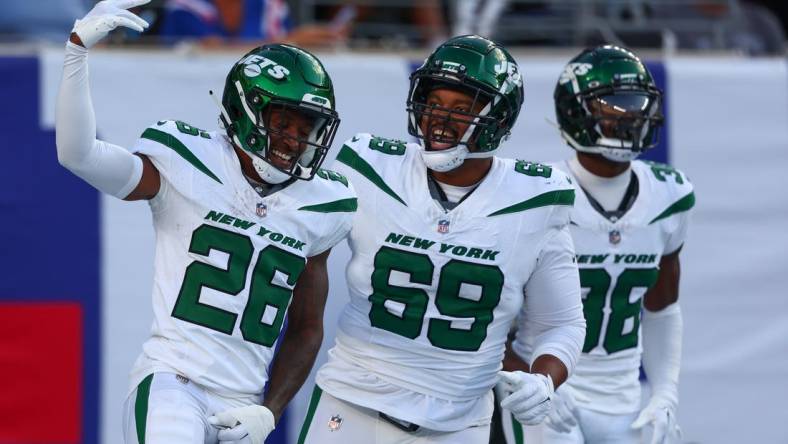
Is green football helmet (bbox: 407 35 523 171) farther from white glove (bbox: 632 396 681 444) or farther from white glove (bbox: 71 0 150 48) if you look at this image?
white glove (bbox: 632 396 681 444)

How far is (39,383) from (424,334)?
1.63 m

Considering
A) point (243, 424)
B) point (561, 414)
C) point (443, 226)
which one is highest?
point (443, 226)

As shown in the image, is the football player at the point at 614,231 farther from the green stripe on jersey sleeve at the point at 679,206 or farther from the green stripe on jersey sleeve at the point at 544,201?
the green stripe on jersey sleeve at the point at 544,201

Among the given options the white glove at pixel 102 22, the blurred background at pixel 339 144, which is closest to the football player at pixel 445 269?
the white glove at pixel 102 22

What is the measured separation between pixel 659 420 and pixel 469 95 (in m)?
1.22

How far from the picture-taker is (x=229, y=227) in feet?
10.6

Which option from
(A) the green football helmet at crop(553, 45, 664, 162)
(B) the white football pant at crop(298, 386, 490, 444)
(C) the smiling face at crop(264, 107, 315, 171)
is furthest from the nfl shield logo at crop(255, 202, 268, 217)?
(A) the green football helmet at crop(553, 45, 664, 162)

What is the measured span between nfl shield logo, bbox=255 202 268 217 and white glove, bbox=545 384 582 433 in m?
1.01

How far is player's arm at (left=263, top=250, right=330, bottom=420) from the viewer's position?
3.45m

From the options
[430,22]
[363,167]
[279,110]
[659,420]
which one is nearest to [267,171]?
[279,110]

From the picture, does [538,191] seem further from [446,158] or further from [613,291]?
[613,291]

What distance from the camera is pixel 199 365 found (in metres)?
3.14

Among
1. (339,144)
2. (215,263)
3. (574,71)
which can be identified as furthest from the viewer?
(339,144)

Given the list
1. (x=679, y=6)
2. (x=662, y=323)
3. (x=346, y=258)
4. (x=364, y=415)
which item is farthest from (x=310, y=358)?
(x=679, y=6)
